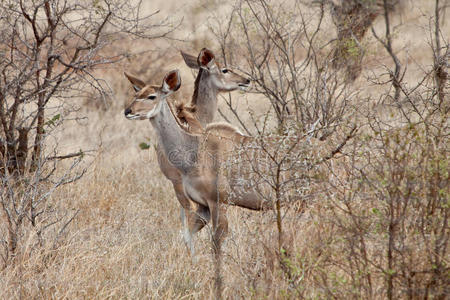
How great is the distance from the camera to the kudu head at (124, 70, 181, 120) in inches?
245

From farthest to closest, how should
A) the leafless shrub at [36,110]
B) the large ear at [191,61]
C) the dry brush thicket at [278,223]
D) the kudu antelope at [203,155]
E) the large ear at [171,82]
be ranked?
the large ear at [191,61], the large ear at [171,82], the kudu antelope at [203,155], the leafless shrub at [36,110], the dry brush thicket at [278,223]

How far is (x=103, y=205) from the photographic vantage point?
759cm

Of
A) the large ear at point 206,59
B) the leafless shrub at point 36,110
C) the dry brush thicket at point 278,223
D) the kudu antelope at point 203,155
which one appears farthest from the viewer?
the large ear at point 206,59

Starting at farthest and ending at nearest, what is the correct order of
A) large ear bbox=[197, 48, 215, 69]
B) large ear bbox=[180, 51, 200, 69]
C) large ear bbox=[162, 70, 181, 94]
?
large ear bbox=[180, 51, 200, 69] < large ear bbox=[197, 48, 215, 69] < large ear bbox=[162, 70, 181, 94]

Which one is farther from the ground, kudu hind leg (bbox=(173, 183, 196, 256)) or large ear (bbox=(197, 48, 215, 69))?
large ear (bbox=(197, 48, 215, 69))

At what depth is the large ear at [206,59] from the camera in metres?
8.20

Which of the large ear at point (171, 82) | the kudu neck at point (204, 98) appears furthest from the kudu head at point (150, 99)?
the kudu neck at point (204, 98)

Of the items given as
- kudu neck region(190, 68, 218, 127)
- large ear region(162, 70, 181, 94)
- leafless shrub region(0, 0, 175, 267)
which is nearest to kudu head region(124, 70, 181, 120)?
large ear region(162, 70, 181, 94)

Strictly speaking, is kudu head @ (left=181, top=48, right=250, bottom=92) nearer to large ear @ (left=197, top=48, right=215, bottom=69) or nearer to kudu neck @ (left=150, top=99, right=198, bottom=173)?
large ear @ (left=197, top=48, right=215, bottom=69)

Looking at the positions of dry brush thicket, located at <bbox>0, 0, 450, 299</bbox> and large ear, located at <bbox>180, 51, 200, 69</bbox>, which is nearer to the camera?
dry brush thicket, located at <bbox>0, 0, 450, 299</bbox>

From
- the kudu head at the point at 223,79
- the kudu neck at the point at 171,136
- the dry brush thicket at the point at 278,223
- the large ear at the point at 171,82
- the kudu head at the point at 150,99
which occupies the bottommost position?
the dry brush thicket at the point at 278,223

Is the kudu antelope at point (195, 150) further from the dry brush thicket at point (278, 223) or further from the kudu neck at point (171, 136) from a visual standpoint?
the dry brush thicket at point (278, 223)

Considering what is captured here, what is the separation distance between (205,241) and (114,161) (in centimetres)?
373

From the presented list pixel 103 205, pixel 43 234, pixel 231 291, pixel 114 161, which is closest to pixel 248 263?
pixel 231 291
